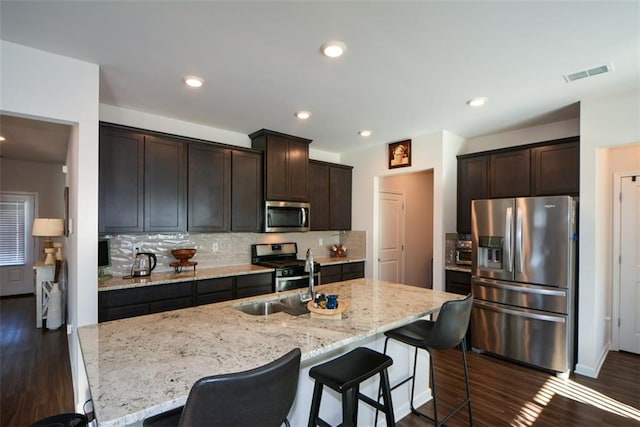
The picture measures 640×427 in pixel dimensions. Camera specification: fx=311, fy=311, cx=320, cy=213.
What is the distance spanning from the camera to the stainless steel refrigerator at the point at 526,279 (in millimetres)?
2975

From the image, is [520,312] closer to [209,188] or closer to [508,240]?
[508,240]

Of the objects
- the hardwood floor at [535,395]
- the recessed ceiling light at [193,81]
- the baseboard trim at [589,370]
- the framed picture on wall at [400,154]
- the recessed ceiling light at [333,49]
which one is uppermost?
the recessed ceiling light at [333,49]

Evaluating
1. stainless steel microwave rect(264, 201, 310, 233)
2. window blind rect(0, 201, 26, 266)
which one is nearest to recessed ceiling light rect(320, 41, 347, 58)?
stainless steel microwave rect(264, 201, 310, 233)

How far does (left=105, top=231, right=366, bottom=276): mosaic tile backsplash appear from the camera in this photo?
3.33 metres

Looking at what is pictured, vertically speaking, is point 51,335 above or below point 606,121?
below

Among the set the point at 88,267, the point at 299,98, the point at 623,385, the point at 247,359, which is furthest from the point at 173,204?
the point at 623,385

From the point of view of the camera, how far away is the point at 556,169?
335cm

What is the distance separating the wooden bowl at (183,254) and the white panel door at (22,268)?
492 cm

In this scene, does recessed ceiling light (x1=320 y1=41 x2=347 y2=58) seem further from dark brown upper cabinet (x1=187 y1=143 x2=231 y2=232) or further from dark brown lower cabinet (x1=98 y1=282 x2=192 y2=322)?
dark brown lower cabinet (x1=98 y1=282 x2=192 y2=322)

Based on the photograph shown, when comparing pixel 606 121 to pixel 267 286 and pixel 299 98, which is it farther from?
pixel 267 286

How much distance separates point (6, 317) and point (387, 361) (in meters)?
6.21

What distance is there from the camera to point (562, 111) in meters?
3.30

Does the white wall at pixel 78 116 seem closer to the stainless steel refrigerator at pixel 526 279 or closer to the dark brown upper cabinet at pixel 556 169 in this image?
the stainless steel refrigerator at pixel 526 279

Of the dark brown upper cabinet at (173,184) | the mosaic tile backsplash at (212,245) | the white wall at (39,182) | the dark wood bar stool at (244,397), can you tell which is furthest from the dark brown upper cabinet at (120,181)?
the white wall at (39,182)
